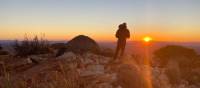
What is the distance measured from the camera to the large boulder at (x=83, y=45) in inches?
1028

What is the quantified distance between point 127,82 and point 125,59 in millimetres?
7594

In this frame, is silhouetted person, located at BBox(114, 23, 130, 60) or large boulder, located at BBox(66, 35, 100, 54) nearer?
silhouetted person, located at BBox(114, 23, 130, 60)

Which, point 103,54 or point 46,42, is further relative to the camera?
point 46,42

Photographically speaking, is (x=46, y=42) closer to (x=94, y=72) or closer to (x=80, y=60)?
(x=80, y=60)

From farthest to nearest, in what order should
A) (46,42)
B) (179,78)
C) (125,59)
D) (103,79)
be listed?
(46,42) → (125,59) → (179,78) → (103,79)

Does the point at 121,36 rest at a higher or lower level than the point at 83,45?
higher

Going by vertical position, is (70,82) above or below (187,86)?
above

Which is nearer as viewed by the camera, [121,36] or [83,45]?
[121,36]

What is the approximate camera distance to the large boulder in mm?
26106

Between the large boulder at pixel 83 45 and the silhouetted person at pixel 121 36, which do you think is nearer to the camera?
the silhouetted person at pixel 121 36

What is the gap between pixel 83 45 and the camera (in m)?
26.6

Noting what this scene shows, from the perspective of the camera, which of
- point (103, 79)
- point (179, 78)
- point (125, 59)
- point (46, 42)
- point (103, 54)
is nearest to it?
point (103, 79)

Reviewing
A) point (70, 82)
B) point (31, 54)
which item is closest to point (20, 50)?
point (31, 54)

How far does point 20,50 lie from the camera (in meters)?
28.8
